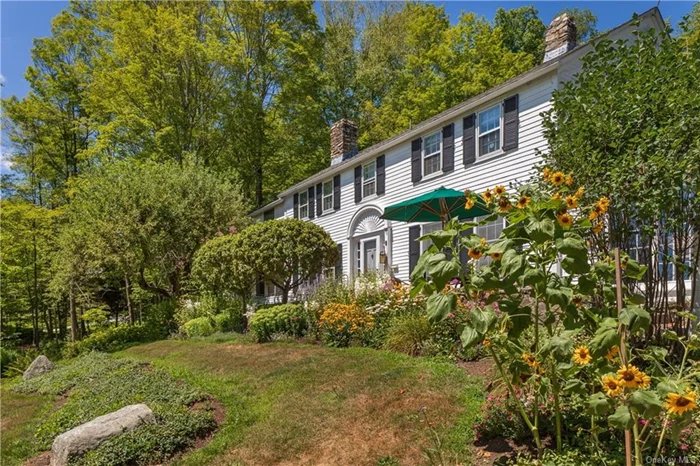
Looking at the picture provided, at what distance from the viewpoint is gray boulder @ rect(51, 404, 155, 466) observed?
13.2ft

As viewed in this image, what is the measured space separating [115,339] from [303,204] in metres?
9.08

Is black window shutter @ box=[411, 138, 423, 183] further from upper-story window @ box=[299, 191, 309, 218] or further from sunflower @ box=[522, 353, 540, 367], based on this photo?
sunflower @ box=[522, 353, 540, 367]

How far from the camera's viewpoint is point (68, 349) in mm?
12703

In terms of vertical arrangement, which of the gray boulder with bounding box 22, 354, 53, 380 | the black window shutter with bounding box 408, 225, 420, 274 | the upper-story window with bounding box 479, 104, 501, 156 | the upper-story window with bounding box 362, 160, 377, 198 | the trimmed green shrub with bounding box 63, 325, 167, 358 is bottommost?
the trimmed green shrub with bounding box 63, 325, 167, 358

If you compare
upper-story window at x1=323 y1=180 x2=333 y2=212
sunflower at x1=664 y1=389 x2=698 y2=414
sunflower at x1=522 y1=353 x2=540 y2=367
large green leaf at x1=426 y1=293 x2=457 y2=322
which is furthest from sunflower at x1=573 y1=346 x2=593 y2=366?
upper-story window at x1=323 y1=180 x2=333 y2=212

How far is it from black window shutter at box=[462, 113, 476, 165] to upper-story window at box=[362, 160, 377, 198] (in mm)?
3981

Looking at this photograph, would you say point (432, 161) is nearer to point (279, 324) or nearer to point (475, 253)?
point (279, 324)

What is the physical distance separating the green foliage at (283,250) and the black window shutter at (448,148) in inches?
158

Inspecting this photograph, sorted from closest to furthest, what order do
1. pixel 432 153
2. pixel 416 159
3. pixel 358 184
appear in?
pixel 432 153 → pixel 416 159 → pixel 358 184

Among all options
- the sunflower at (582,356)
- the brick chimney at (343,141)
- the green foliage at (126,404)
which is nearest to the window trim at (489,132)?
the brick chimney at (343,141)

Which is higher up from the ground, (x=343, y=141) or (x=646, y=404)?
(x=343, y=141)

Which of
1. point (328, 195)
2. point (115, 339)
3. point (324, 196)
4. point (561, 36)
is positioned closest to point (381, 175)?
point (328, 195)

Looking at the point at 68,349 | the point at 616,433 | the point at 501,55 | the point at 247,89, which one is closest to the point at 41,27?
the point at 247,89

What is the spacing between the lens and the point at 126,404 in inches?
214
